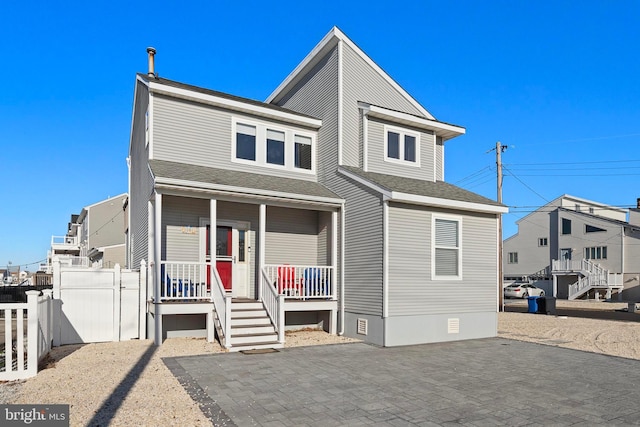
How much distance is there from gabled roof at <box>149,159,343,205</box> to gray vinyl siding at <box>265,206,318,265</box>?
41.0 inches

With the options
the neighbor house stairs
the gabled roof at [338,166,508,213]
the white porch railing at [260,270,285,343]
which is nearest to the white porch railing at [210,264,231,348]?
the white porch railing at [260,270,285,343]

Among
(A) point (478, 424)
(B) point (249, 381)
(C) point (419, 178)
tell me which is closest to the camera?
(A) point (478, 424)

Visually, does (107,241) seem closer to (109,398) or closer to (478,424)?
(109,398)

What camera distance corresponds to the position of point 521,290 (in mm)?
35875

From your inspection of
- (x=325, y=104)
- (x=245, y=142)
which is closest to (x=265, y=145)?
(x=245, y=142)

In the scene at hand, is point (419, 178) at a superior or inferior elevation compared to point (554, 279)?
superior

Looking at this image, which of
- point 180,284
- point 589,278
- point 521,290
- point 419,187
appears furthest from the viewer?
point 521,290

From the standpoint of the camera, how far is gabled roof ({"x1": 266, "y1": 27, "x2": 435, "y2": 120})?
13695 mm

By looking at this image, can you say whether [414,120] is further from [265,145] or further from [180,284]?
[180,284]

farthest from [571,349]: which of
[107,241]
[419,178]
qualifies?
[107,241]

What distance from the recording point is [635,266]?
34.2 m

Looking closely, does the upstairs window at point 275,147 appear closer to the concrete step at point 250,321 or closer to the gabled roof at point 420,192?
the gabled roof at point 420,192

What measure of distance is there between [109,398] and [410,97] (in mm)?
12818

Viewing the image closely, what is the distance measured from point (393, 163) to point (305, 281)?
465 centimetres
